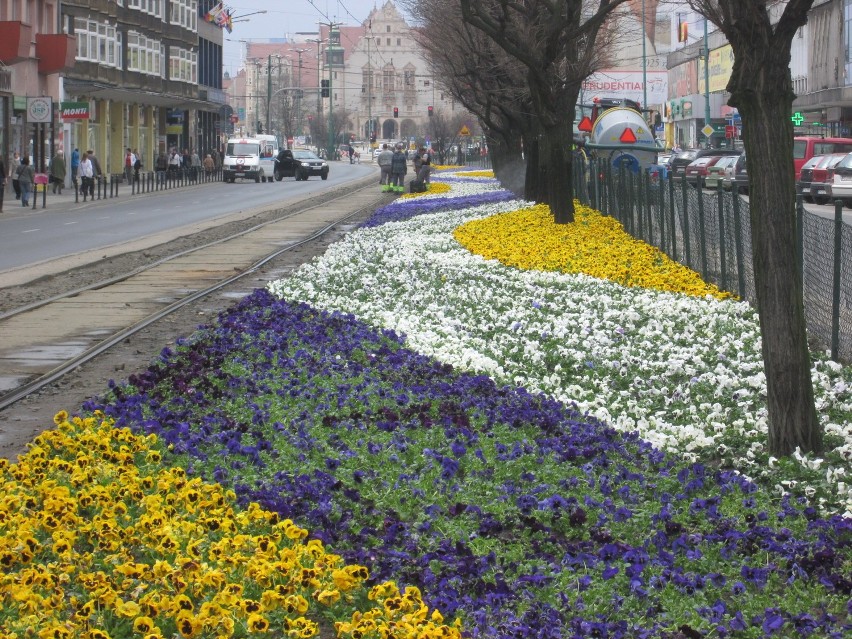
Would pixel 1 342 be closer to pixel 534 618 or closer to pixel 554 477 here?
pixel 554 477

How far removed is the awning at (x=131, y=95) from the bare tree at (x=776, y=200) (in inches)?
2163

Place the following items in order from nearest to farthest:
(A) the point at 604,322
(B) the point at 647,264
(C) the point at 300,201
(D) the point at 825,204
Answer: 1. (A) the point at 604,322
2. (B) the point at 647,264
3. (D) the point at 825,204
4. (C) the point at 300,201

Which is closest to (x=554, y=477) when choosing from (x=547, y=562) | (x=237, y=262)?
(x=547, y=562)

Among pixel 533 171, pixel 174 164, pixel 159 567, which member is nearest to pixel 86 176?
pixel 533 171

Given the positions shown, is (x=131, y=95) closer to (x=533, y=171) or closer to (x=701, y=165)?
(x=701, y=165)

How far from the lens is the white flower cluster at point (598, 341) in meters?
8.67

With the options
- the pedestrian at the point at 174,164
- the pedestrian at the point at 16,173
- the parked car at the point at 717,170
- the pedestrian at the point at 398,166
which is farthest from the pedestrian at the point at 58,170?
the parked car at the point at 717,170

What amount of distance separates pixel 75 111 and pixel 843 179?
27295mm

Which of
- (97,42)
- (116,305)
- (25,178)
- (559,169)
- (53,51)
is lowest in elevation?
(116,305)

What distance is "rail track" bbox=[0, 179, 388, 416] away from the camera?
39.2 feet

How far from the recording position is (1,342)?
13352 mm

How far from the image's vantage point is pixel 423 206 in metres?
38.7

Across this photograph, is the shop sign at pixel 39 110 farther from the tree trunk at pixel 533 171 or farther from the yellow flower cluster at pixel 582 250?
the yellow flower cluster at pixel 582 250

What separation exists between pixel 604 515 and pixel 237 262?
55.2 feet
